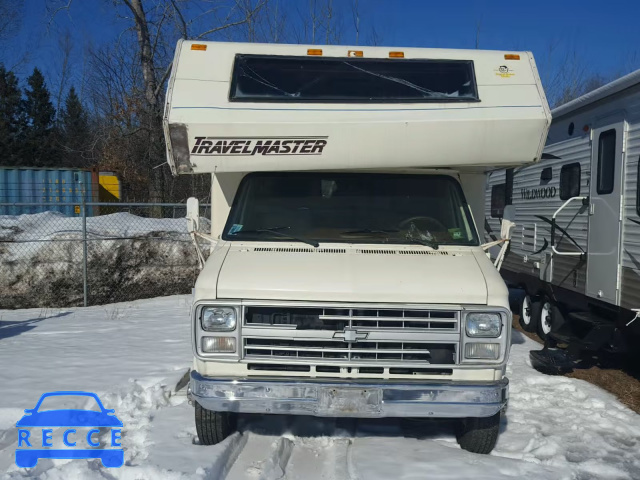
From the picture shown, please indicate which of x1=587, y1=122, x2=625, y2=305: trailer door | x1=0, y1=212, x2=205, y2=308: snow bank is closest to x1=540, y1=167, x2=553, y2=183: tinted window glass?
x1=587, y1=122, x2=625, y2=305: trailer door

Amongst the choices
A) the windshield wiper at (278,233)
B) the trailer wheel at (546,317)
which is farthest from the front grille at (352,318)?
the trailer wheel at (546,317)

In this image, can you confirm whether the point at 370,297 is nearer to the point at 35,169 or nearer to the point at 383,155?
the point at 383,155

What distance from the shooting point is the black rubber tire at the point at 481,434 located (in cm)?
447

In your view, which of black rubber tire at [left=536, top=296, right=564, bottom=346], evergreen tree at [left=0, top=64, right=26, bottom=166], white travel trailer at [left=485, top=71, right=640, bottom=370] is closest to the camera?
white travel trailer at [left=485, top=71, right=640, bottom=370]

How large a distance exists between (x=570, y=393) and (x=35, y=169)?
50.6 ft

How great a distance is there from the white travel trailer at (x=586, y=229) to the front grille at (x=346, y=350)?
2357 millimetres

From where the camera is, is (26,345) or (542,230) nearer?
(26,345)

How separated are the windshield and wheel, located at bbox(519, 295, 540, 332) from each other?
5.06 metres

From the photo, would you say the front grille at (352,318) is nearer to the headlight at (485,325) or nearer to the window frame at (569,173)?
the headlight at (485,325)

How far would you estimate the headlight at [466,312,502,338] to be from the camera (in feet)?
13.6

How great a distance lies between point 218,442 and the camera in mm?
4566

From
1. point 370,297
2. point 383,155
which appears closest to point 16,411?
point 370,297

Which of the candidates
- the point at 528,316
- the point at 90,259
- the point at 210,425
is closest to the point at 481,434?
the point at 210,425

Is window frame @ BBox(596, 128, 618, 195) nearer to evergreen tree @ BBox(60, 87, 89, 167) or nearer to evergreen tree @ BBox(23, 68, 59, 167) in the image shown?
evergreen tree @ BBox(60, 87, 89, 167)
